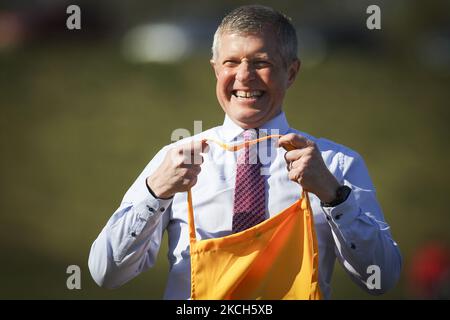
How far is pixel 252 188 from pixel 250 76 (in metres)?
0.30

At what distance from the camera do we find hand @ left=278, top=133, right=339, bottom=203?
1.95 m

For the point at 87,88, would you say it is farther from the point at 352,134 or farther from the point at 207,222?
the point at 207,222

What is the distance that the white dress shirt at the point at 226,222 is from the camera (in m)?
2.02

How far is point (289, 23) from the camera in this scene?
2.20m

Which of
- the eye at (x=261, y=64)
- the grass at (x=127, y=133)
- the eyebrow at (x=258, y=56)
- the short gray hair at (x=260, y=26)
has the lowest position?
the grass at (x=127, y=133)

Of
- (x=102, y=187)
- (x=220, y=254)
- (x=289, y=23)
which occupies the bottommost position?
(x=102, y=187)

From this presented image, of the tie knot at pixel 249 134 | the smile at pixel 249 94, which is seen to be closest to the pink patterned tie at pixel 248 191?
the tie knot at pixel 249 134

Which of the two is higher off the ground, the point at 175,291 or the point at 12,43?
the point at 12,43

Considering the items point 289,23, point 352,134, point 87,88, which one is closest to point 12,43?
point 87,88

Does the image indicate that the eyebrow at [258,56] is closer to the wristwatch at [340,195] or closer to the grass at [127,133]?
the wristwatch at [340,195]

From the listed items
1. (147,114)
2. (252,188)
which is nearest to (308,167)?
(252,188)

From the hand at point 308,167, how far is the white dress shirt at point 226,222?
5cm

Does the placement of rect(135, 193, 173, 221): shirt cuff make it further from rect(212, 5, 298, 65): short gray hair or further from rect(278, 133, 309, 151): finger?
rect(212, 5, 298, 65): short gray hair

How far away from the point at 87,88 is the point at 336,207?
25.2 feet
